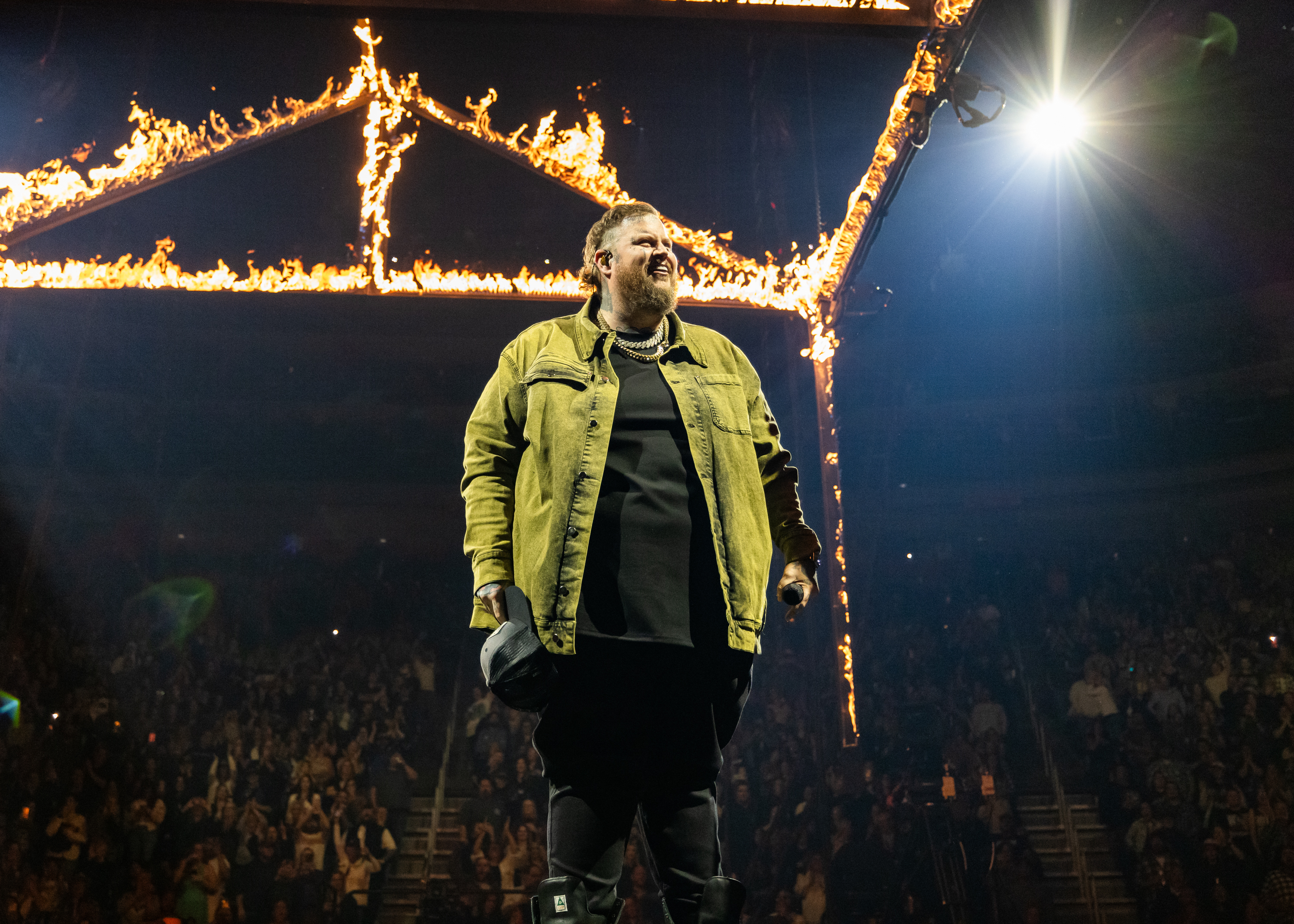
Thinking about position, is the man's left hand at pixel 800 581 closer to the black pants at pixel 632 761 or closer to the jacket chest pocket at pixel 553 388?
the black pants at pixel 632 761

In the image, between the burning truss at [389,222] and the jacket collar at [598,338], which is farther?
the burning truss at [389,222]

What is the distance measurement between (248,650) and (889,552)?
9.74 metres

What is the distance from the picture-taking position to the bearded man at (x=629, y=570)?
5.58ft

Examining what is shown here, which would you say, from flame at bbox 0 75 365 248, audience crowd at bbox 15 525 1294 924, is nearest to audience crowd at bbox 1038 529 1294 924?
audience crowd at bbox 15 525 1294 924

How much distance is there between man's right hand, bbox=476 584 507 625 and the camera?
1.73 metres

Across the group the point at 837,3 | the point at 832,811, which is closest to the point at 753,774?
the point at 832,811

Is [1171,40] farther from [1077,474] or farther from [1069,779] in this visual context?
[1069,779]

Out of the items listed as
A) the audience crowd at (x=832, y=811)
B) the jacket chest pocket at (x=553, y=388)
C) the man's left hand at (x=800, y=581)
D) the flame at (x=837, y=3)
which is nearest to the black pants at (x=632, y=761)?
the man's left hand at (x=800, y=581)

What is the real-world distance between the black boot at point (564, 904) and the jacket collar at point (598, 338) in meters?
1.00

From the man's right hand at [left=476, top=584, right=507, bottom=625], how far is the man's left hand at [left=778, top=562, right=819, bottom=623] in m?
0.53

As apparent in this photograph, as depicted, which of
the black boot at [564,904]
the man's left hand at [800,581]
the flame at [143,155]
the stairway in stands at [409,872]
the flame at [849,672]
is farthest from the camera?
the flame at [849,672]

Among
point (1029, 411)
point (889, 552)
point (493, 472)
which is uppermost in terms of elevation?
point (1029, 411)

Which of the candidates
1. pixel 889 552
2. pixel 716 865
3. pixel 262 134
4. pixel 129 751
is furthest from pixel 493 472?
pixel 889 552

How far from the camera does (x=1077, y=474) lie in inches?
603
